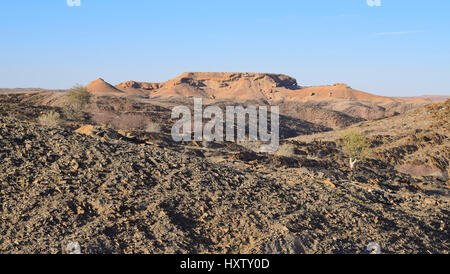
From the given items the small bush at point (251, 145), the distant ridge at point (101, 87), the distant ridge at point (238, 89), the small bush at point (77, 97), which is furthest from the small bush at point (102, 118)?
the distant ridge at point (101, 87)

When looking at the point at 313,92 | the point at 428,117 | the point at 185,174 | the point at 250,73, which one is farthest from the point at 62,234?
the point at 250,73

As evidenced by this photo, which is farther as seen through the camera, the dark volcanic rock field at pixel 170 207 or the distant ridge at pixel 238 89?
the distant ridge at pixel 238 89

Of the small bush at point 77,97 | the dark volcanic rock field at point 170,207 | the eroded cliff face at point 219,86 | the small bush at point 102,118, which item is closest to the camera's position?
the dark volcanic rock field at point 170,207

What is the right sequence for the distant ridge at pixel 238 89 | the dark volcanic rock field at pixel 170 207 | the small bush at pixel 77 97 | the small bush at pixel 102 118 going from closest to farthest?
the dark volcanic rock field at pixel 170 207 → the small bush at pixel 102 118 → the small bush at pixel 77 97 → the distant ridge at pixel 238 89

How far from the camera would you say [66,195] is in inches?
298

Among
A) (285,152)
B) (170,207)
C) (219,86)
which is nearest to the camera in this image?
(170,207)

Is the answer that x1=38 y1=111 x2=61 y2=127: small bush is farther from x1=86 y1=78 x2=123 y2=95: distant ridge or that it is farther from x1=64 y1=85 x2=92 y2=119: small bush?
x1=86 y1=78 x2=123 y2=95: distant ridge

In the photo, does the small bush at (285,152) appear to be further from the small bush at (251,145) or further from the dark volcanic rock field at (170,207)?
the dark volcanic rock field at (170,207)

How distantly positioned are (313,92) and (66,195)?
97.3 meters

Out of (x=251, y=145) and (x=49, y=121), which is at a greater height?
(x=49, y=121)

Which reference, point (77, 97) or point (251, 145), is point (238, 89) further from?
point (251, 145)

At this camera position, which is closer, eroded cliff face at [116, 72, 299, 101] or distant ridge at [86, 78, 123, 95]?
distant ridge at [86, 78, 123, 95]

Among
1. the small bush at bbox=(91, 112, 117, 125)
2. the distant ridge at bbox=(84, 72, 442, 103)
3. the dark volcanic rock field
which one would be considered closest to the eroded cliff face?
the distant ridge at bbox=(84, 72, 442, 103)

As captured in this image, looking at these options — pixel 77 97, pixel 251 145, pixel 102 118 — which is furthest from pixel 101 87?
pixel 251 145
